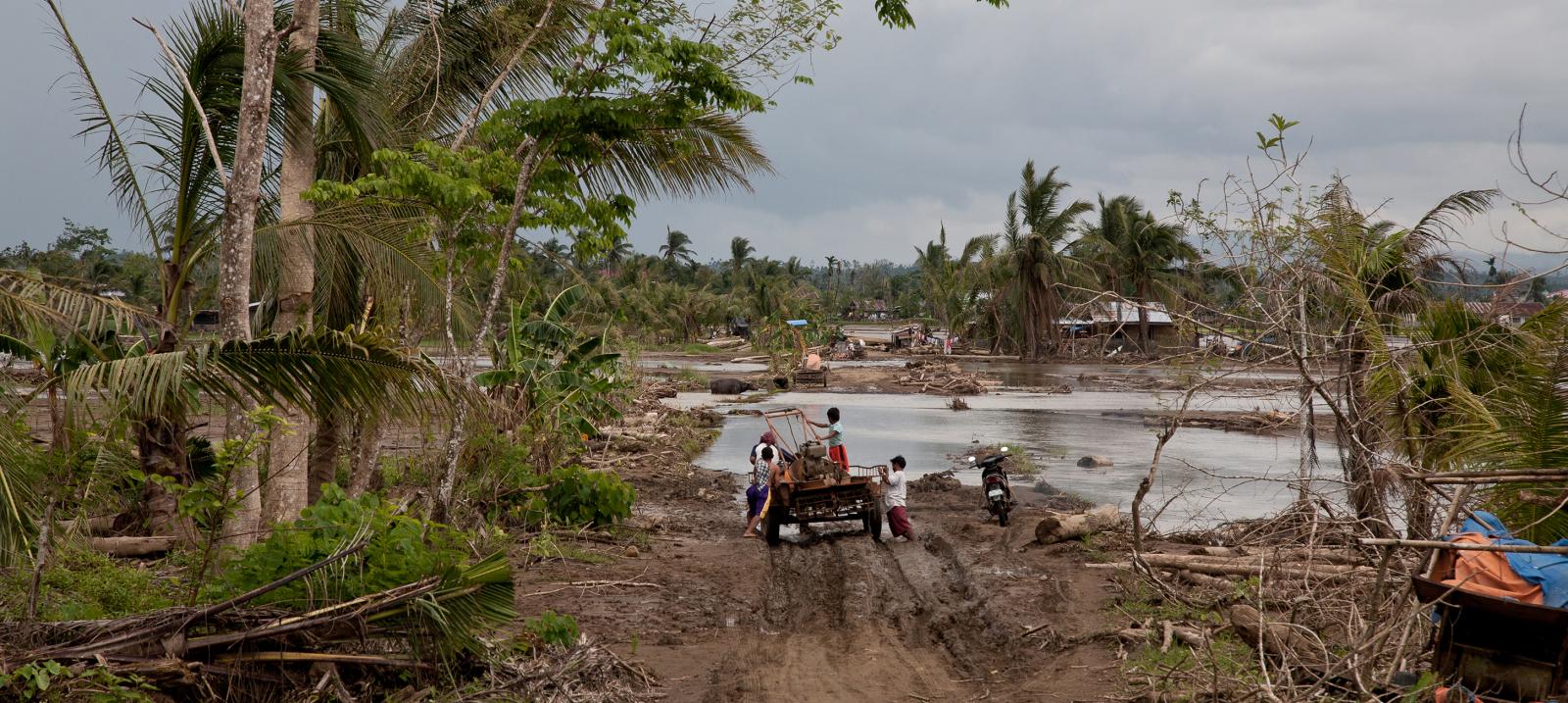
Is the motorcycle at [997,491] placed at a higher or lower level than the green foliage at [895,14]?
lower

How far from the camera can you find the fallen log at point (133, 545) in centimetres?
850

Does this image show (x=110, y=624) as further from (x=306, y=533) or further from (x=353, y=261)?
(x=353, y=261)

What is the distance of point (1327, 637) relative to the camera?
272 inches

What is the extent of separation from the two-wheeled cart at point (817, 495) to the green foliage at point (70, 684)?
7.75 metres

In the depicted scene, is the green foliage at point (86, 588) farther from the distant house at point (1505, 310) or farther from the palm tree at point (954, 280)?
the palm tree at point (954, 280)

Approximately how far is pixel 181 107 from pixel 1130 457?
736 inches

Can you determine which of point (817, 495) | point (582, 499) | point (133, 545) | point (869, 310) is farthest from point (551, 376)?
point (869, 310)

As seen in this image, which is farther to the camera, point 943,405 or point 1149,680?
point 943,405

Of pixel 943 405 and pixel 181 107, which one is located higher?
pixel 181 107

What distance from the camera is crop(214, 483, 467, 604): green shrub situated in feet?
18.1

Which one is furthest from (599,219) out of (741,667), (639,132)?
(741,667)

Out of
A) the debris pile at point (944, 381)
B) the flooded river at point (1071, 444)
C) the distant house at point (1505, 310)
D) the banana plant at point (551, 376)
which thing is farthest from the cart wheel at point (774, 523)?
the debris pile at point (944, 381)

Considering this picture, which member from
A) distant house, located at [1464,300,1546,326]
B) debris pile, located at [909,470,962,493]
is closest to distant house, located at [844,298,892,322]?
debris pile, located at [909,470,962,493]

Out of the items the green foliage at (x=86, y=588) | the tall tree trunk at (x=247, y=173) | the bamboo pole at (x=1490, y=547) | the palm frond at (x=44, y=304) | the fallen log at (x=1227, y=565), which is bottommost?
the fallen log at (x=1227, y=565)
